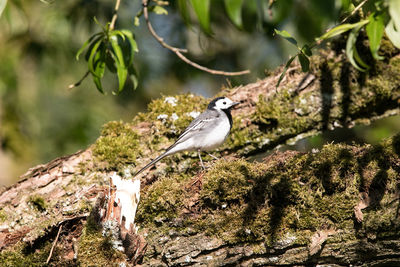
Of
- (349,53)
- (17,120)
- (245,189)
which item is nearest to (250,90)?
(245,189)

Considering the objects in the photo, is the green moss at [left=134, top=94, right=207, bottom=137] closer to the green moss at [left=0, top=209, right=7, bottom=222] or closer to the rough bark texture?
the rough bark texture

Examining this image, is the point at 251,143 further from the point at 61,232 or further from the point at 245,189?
the point at 61,232

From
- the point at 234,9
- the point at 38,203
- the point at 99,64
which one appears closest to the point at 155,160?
the point at 38,203

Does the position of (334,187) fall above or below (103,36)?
below

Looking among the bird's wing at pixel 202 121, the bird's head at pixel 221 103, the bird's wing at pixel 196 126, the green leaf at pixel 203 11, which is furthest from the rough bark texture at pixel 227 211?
the green leaf at pixel 203 11

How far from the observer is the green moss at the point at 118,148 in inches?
183

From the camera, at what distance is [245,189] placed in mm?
3273

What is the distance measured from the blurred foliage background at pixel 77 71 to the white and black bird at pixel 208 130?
2.11 meters

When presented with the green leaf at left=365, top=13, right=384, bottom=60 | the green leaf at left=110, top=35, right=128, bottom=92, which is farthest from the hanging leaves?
the green leaf at left=365, top=13, right=384, bottom=60

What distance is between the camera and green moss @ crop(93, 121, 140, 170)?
465 cm

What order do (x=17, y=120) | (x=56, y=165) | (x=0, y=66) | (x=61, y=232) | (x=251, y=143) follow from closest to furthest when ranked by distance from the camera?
(x=61, y=232)
(x=56, y=165)
(x=251, y=143)
(x=0, y=66)
(x=17, y=120)

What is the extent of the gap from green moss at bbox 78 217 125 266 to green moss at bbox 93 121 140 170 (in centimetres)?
136

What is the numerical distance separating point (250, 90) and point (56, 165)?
2.52 m

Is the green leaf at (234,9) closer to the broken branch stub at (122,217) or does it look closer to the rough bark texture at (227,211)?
→ the rough bark texture at (227,211)
